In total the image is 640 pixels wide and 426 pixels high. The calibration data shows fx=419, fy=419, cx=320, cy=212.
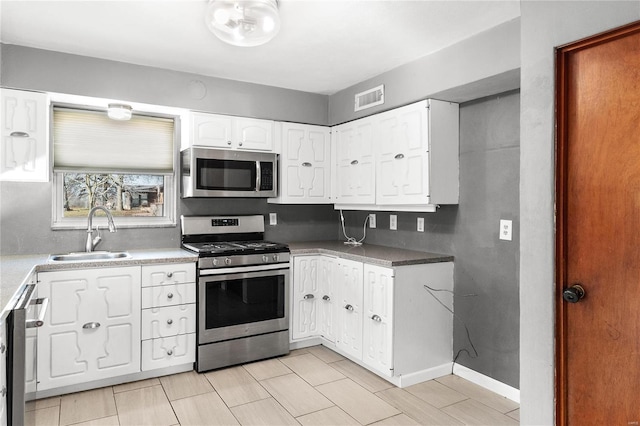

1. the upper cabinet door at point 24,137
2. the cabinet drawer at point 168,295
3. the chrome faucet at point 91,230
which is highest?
the upper cabinet door at point 24,137

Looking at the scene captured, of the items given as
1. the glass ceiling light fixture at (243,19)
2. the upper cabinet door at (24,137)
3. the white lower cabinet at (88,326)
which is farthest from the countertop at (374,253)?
the upper cabinet door at (24,137)

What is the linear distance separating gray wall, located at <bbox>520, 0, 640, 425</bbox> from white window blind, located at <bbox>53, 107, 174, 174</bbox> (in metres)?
2.90

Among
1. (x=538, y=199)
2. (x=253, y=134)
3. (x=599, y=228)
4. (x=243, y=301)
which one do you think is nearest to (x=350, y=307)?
(x=243, y=301)

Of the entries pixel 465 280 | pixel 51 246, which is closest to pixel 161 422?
pixel 51 246

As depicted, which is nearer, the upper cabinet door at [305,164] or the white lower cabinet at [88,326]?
the white lower cabinet at [88,326]

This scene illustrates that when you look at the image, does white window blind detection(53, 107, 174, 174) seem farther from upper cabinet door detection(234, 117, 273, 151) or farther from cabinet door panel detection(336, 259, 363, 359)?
cabinet door panel detection(336, 259, 363, 359)

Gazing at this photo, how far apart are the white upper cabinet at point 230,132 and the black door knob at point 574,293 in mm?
2707

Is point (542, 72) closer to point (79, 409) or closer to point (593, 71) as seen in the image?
point (593, 71)

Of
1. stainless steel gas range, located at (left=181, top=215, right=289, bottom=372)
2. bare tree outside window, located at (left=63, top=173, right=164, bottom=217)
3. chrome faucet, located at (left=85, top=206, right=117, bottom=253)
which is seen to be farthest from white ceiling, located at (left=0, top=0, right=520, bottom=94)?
stainless steel gas range, located at (left=181, top=215, right=289, bottom=372)

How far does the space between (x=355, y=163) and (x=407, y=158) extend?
69 centimetres

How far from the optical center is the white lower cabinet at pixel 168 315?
10.0 ft

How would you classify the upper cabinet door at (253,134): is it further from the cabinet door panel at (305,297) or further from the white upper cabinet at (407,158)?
the cabinet door panel at (305,297)

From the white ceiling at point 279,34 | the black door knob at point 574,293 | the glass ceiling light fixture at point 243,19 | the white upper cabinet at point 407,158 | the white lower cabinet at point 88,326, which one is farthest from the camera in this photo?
the white upper cabinet at point 407,158

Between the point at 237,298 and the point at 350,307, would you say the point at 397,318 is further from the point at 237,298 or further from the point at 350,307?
the point at 237,298
